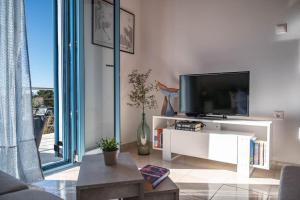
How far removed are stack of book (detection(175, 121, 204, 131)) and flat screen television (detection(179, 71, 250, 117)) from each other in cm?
15

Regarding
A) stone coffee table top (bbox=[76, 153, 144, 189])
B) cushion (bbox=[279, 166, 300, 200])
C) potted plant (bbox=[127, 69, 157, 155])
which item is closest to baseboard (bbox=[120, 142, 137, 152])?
potted plant (bbox=[127, 69, 157, 155])

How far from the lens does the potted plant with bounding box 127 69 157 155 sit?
349 cm

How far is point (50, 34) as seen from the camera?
296 cm

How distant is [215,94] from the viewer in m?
3.00

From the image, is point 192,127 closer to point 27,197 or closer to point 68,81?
point 68,81

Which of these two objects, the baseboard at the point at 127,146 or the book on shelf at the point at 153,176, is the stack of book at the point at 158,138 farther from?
the book on shelf at the point at 153,176

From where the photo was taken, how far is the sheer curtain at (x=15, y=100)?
2092 millimetres

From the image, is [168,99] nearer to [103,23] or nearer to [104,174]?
[103,23]

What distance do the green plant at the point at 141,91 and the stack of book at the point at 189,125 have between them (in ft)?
2.41

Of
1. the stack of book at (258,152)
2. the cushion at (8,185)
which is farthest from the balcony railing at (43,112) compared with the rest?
the stack of book at (258,152)

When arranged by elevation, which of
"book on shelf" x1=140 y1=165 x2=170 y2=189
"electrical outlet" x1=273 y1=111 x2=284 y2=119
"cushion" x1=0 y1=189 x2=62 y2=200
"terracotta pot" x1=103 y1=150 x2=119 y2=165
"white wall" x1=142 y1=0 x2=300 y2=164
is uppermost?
"white wall" x1=142 y1=0 x2=300 y2=164

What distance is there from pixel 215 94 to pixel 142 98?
3.72 ft

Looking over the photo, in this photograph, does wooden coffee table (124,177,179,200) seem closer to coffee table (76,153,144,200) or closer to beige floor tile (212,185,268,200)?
coffee table (76,153,144,200)

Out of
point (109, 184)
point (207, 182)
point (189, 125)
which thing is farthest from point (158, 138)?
point (109, 184)
